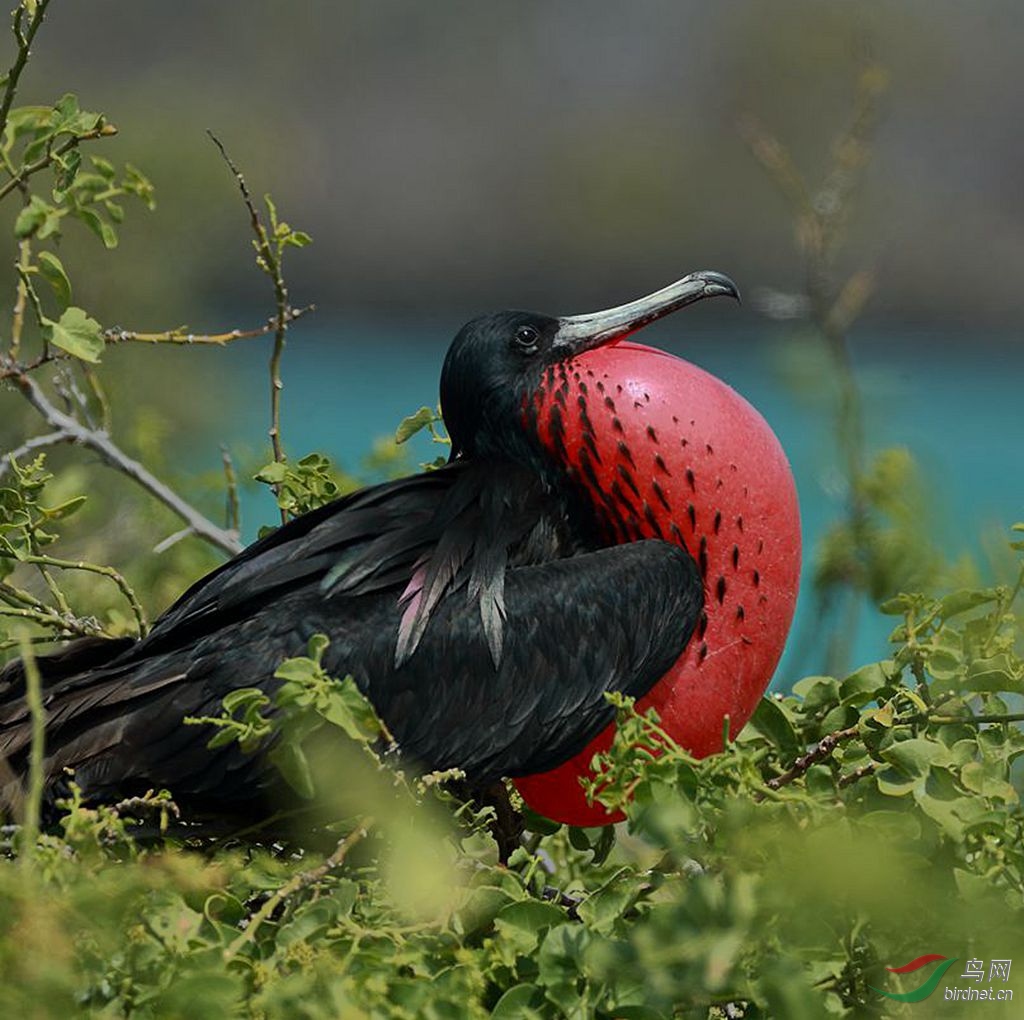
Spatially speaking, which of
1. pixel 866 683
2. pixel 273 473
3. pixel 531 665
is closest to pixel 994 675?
pixel 866 683

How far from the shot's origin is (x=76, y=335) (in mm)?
1305

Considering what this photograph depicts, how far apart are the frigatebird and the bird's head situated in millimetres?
37

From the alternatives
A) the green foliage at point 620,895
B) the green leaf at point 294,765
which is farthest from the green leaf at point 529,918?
the green leaf at point 294,765

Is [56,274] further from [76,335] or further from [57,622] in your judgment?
[57,622]

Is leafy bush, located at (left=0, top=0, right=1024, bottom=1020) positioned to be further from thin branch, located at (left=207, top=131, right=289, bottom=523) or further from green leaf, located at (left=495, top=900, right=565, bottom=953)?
thin branch, located at (left=207, top=131, right=289, bottom=523)

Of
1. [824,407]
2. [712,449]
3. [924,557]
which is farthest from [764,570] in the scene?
[824,407]

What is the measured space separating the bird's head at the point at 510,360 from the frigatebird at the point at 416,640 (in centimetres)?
4

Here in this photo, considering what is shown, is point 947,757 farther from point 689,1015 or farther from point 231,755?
point 231,755

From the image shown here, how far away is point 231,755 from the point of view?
132cm

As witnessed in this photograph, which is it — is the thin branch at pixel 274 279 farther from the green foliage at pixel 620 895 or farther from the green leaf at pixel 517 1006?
the green leaf at pixel 517 1006

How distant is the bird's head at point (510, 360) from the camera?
1.49 meters

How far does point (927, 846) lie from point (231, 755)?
0.58 metres

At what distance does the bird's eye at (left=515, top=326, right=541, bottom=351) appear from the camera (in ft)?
4.99

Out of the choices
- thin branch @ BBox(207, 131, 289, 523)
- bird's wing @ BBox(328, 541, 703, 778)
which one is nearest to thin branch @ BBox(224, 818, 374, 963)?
bird's wing @ BBox(328, 541, 703, 778)
